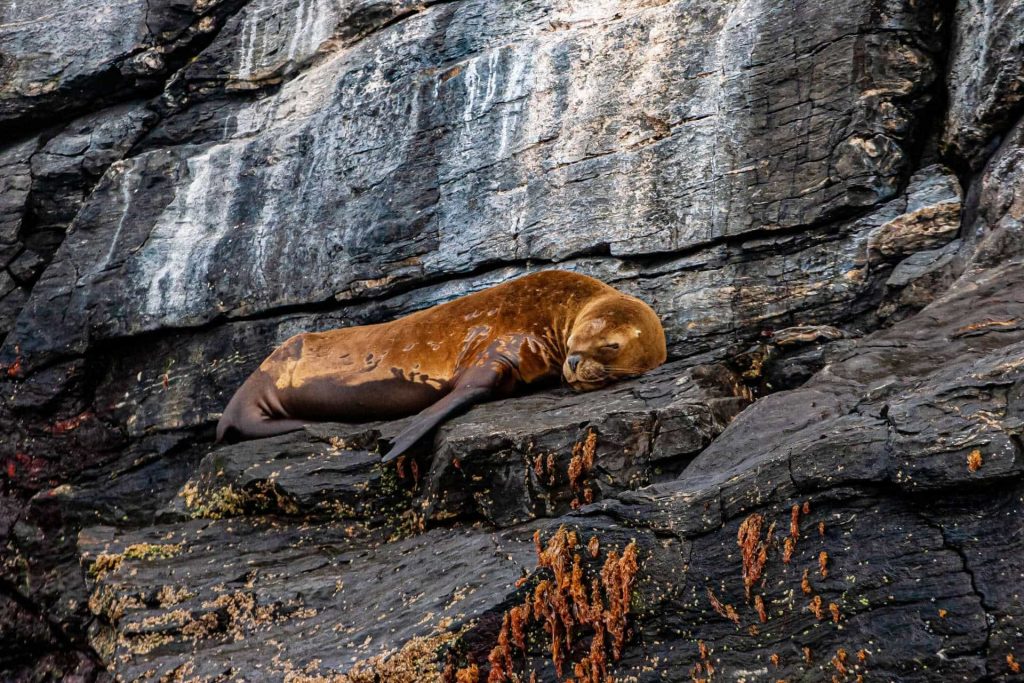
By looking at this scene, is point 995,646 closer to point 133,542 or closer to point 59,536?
point 133,542

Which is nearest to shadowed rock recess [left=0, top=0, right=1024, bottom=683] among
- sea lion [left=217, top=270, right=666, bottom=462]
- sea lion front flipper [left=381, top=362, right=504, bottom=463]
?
sea lion front flipper [left=381, top=362, right=504, bottom=463]

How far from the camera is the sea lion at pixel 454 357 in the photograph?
662cm

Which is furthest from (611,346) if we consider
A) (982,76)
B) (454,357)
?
(982,76)

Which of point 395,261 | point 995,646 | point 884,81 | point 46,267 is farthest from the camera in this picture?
point 46,267

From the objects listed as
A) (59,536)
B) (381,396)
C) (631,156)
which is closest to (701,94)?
(631,156)

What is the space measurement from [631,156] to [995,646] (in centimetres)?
478

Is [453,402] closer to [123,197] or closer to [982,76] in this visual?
[982,76]

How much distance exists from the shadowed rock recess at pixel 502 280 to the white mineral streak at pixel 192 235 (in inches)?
1.1

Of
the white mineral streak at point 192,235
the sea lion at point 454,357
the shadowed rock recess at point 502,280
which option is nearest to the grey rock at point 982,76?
the shadowed rock recess at point 502,280

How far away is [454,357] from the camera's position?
7.15 metres

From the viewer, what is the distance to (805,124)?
7223 millimetres

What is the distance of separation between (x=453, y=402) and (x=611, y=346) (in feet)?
3.28

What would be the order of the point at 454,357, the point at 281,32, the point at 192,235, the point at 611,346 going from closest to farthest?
the point at 611,346 < the point at 454,357 < the point at 192,235 < the point at 281,32

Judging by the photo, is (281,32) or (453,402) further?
(281,32)
